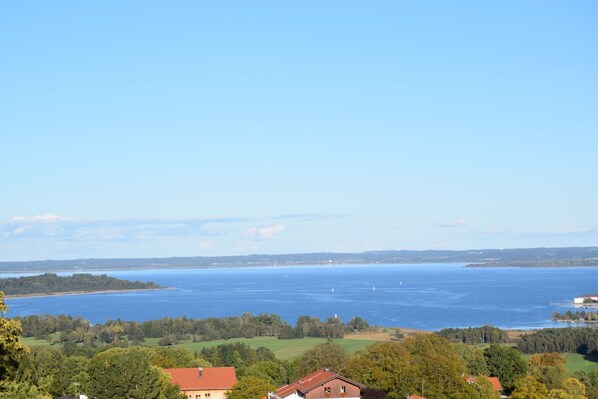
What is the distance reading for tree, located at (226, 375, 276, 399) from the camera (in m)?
42.6

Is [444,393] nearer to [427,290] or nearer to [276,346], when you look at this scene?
[276,346]

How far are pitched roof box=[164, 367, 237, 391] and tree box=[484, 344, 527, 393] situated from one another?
18.1 meters

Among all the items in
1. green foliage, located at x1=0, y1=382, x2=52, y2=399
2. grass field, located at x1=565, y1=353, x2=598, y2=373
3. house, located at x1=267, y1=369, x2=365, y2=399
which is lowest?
grass field, located at x1=565, y1=353, x2=598, y2=373

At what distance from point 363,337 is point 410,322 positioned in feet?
67.3

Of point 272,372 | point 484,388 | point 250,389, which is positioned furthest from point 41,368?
point 484,388

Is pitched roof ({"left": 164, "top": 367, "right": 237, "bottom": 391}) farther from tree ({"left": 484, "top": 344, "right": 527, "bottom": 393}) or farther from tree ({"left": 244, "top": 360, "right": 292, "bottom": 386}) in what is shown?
tree ({"left": 484, "top": 344, "right": 527, "bottom": 393})

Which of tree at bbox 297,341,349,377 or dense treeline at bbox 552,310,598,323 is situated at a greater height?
tree at bbox 297,341,349,377

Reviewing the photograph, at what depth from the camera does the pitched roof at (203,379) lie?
47.4 metres

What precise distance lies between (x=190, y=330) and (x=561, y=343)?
44016 millimetres

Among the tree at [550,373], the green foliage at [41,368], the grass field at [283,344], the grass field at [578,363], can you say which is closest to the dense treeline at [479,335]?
the grass field at [283,344]

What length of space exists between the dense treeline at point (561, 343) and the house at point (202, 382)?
40600 mm

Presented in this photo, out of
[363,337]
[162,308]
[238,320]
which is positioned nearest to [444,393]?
[363,337]

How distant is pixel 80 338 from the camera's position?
99.6 meters

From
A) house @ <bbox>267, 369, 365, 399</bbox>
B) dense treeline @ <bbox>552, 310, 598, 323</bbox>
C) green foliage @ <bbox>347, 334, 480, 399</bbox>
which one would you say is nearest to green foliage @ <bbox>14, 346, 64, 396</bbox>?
house @ <bbox>267, 369, 365, 399</bbox>
